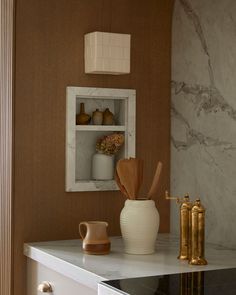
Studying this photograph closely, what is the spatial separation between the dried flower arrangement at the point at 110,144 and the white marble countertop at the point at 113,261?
417mm

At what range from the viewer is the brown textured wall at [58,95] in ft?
9.66

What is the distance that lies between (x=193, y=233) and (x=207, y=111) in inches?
26.6

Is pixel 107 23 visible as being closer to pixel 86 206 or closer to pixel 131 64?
pixel 131 64

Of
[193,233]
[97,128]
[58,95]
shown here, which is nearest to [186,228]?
[193,233]

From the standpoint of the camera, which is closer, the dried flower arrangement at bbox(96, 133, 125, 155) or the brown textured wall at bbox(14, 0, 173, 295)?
the brown textured wall at bbox(14, 0, 173, 295)

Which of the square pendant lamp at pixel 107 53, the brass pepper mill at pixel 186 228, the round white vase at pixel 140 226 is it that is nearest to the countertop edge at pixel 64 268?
the round white vase at pixel 140 226

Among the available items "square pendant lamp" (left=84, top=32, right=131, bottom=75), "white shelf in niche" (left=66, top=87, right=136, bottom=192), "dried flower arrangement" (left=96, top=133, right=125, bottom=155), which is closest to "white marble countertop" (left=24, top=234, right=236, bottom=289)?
"white shelf in niche" (left=66, top=87, right=136, bottom=192)

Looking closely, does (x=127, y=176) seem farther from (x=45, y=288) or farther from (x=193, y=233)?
(x=45, y=288)

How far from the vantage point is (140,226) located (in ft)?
8.72

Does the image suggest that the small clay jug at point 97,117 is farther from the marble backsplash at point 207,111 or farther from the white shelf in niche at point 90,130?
the marble backsplash at point 207,111

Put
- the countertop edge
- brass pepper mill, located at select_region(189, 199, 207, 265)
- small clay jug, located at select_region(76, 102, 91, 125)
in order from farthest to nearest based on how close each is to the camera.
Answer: small clay jug, located at select_region(76, 102, 91, 125), brass pepper mill, located at select_region(189, 199, 207, 265), the countertop edge

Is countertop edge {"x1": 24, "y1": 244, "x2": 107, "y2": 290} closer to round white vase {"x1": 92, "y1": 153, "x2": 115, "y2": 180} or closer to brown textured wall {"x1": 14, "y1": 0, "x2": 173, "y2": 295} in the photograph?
brown textured wall {"x1": 14, "y1": 0, "x2": 173, "y2": 295}

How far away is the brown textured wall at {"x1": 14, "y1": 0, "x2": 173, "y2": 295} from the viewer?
2.95 metres

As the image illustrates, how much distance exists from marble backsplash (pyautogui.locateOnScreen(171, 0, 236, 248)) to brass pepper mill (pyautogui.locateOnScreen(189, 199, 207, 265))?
349 millimetres
